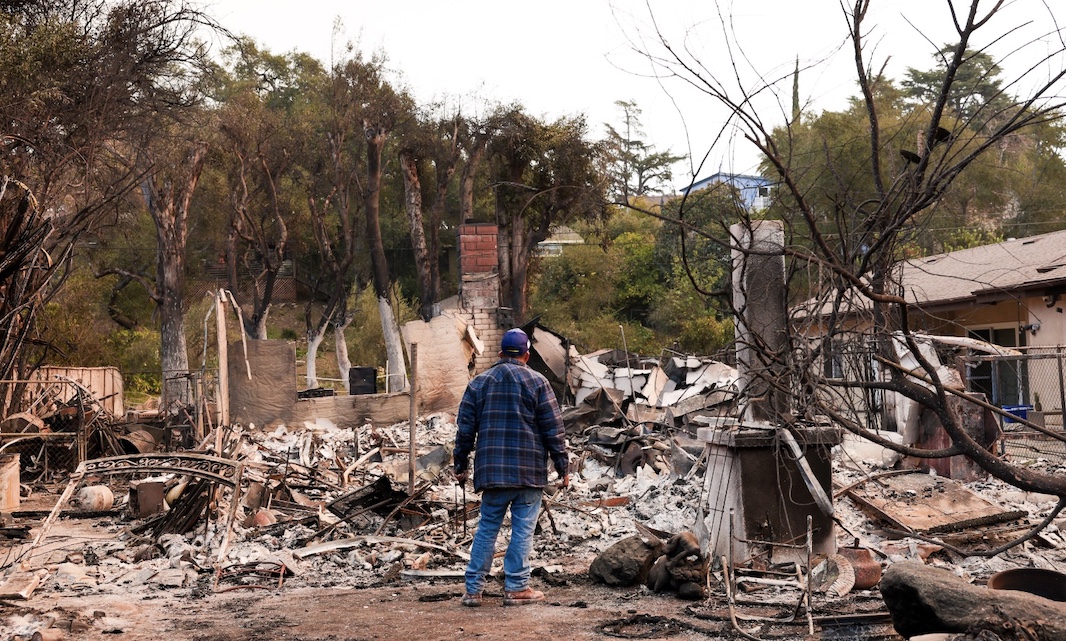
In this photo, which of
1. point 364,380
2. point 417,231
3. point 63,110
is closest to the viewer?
point 63,110

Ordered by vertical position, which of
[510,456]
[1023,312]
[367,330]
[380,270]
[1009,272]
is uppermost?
[380,270]

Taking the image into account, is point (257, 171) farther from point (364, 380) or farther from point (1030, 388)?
point (1030, 388)

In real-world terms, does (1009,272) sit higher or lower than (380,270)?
lower

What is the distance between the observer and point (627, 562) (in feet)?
23.0

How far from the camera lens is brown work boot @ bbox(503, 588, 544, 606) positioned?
6.57 meters

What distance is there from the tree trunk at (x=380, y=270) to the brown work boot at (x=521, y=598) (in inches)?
780

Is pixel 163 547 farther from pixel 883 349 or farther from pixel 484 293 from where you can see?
pixel 484 293

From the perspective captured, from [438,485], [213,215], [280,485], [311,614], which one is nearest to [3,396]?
[280,485]

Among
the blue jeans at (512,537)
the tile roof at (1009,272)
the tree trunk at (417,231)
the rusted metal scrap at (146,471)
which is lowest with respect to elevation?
the blue jeans at (512,537)

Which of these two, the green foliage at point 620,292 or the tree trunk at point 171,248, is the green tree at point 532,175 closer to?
the tree trunk at point 171,248

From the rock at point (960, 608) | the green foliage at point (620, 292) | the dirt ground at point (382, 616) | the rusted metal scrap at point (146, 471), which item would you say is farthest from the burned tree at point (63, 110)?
the green foliage at point (620, 292)

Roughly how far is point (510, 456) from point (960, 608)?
9.65ft

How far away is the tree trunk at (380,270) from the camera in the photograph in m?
27.2

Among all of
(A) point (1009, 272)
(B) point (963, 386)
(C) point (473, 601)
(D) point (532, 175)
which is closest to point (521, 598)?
(C) point (473, 601)
